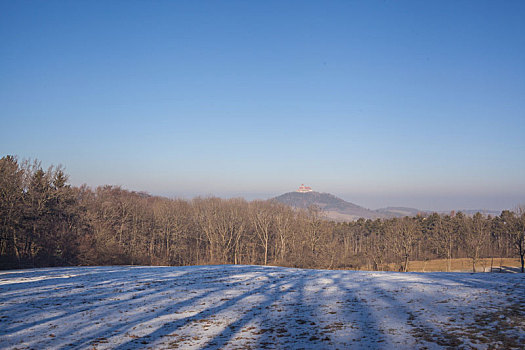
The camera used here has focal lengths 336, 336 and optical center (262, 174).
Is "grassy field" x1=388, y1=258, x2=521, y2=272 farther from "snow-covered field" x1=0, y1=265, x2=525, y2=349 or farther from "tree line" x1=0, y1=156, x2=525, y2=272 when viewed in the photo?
"snow-covered field" x1=0, y1=265, x2=525, y2=349

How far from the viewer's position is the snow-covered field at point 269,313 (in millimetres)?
8078

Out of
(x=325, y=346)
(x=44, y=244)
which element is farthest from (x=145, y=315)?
(x=44, y=244)

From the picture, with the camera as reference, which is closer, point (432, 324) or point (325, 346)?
point (325, 346)

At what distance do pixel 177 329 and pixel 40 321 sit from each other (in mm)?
4452

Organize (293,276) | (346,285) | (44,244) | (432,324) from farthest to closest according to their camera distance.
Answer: (44,244) → (293,276) → (346,285) → (432,324)

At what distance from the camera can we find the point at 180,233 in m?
64.2

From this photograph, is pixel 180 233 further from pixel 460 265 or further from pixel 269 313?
pixel 269 313

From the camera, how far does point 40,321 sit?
10180 mm

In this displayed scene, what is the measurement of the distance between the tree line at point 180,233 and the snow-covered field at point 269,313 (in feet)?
63.3

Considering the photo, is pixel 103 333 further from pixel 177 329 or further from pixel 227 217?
pixel 227 217

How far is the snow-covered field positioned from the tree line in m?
19.3

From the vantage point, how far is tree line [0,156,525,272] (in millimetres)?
33375

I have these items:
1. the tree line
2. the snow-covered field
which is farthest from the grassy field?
the snow-covered field

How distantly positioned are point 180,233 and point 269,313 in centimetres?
5619
